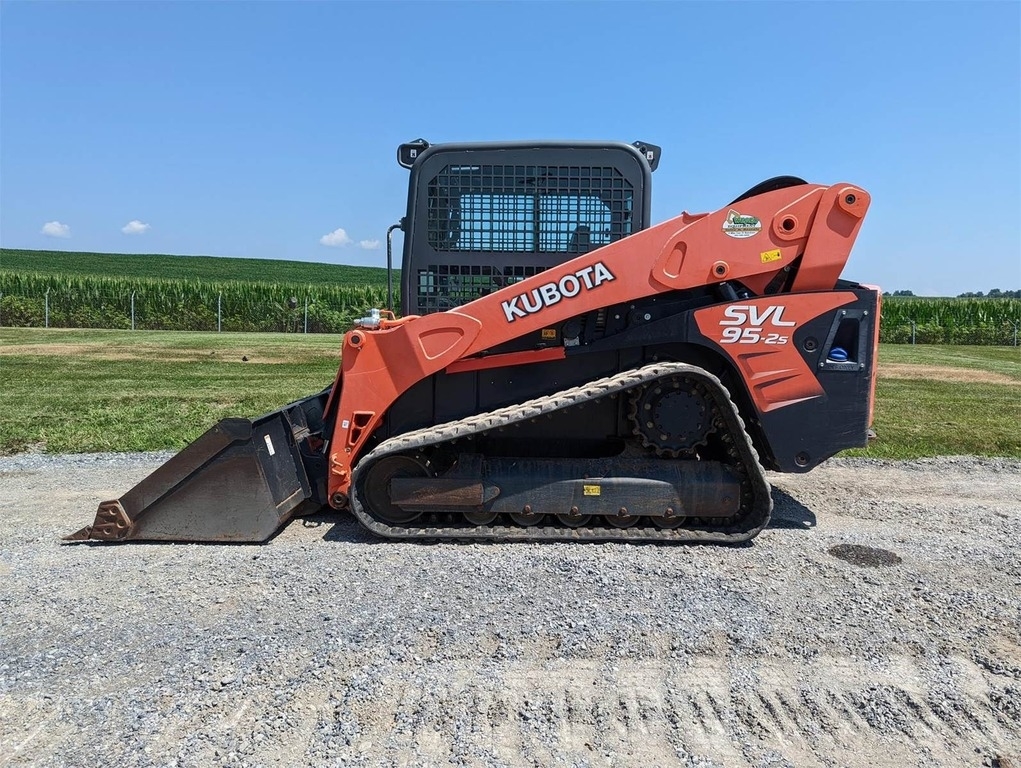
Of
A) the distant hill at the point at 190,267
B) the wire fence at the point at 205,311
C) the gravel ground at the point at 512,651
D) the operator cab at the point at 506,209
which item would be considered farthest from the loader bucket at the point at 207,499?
the distant hill at the point at 190,267

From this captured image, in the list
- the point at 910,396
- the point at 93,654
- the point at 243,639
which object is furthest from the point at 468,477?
the point at 910,396

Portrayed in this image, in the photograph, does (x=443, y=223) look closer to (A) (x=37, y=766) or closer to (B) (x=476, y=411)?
(B) (x=476, y=411)

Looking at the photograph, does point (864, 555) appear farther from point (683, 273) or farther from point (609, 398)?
point (683, 273)

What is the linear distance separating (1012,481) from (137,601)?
7.45 m

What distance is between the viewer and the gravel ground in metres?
2.79

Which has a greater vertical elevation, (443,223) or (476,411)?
(443,223)

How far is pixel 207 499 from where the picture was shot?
5.05 m

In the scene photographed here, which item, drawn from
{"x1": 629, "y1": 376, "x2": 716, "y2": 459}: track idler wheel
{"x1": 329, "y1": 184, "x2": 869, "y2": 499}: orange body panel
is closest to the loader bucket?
{"x1": 329, "y1": 184, "x2": 869, "y2": 499}: orange body panel

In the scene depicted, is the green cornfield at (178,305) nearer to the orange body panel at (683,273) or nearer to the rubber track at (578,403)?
the orange body panel at (683,273)

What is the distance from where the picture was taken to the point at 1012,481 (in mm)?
7012

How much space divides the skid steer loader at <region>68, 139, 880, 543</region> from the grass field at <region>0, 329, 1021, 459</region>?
11.7ft

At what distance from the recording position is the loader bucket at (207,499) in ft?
16.4

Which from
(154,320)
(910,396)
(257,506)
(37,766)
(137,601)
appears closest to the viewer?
(37,766)

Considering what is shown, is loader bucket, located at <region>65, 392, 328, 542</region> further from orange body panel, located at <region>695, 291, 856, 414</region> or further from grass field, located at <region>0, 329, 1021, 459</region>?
grass field, located at <region>0, 329, 1021, 459</region>
